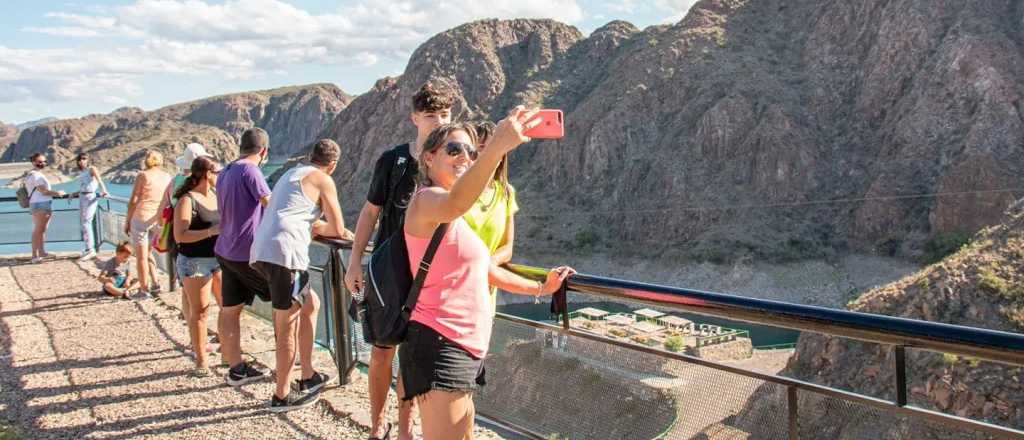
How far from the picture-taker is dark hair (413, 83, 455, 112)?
141 inches

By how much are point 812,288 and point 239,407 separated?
5975 cm

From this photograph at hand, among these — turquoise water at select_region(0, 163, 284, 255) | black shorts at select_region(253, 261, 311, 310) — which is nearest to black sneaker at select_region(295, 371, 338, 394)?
black shorts at select_region(253, 261, 311, 310)

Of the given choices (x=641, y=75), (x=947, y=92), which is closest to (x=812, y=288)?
(x=947, y=92)

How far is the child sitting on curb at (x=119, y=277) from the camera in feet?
28.1

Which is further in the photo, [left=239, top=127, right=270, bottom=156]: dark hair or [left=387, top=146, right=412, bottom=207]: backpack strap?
[left=239, top=127, right=270, bottom=156]: dark hair

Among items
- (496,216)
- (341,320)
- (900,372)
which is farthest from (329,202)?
(900,372)

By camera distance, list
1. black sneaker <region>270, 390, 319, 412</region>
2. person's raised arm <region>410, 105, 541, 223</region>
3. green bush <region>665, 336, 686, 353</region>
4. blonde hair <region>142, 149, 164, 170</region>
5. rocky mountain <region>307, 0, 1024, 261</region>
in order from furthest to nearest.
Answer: rocky mountain <region>307, 0, 1024, 261</region>, blonde hair <region>142, 149, 164, 170</region>, black sneaker <region>270, 390, 319, 412</region>, green bush <region>665, 336, 686, 353</region>, person's raised arm <region>410, 105, 541, 223</region>

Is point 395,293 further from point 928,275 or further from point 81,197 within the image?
point 928,275

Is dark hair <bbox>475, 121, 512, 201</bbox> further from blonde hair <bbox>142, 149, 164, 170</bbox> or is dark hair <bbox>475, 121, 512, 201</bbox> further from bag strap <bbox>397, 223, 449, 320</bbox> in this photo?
blonde hair <bbox>142, 149, 164, 170</bbox>

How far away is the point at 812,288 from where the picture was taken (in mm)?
60000

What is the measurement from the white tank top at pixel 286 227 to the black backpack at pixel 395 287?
5.77ft

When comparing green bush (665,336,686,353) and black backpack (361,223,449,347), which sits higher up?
black backpack (361,223,449,347)

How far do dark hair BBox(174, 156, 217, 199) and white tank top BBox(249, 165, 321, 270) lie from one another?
147 cm

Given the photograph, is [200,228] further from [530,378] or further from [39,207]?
[39,207]
